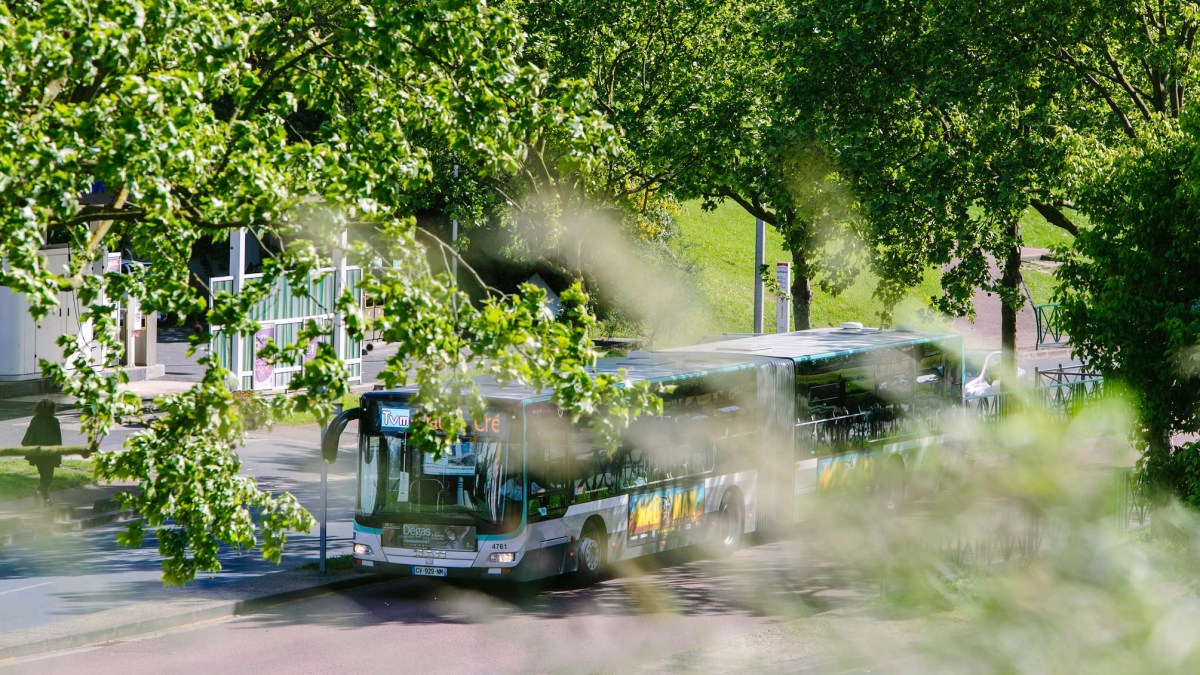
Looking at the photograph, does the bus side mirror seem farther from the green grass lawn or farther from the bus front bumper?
the green grass lawn

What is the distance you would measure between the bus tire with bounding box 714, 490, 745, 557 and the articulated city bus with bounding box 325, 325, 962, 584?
0.09ft

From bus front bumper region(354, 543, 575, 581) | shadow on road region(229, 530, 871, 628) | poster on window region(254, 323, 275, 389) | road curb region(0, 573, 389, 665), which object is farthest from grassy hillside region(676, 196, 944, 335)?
road curb region(0, 573, 389, 665)

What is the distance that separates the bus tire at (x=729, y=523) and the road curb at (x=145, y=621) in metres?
5.39

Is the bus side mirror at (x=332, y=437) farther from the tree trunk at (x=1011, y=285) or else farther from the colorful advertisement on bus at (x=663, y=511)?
the tree trunk at (x=1011, y=285)

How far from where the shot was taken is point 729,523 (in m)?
20.0

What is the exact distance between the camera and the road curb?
1345 centimetres

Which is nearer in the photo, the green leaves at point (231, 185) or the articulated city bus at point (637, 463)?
the green leaves at point (231, 185)

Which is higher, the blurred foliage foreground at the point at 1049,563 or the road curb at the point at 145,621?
the blurred foliage foreground at the point at 1049,563

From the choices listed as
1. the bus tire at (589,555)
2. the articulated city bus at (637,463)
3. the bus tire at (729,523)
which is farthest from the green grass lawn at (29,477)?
the bus tire at (729,523)

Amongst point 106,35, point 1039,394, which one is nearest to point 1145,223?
point 106,35

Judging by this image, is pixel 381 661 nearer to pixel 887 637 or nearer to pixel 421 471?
pixel 421 471

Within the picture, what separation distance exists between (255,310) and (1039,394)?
30159 millimetres

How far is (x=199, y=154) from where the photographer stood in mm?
9523

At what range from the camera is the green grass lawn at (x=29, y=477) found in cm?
2138
